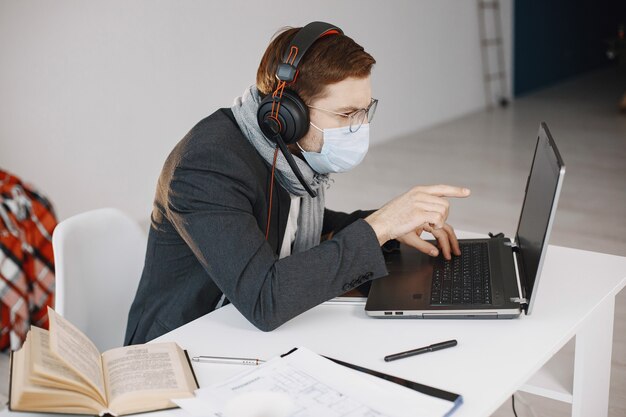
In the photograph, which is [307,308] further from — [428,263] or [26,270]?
[26,270]

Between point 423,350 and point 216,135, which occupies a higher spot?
point 216,135

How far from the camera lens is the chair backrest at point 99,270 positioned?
173 cm

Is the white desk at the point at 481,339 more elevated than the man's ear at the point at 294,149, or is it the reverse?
the man's ear at the point at 294,149

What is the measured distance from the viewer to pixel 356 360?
1.29 metres

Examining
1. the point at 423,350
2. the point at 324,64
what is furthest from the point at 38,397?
the point at 324,64

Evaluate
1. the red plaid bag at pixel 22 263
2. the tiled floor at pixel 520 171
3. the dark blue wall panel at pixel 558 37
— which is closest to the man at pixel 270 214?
the tiled floor at pixel 520 171

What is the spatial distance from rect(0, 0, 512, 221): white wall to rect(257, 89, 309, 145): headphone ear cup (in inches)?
99.1

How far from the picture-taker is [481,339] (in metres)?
1.34

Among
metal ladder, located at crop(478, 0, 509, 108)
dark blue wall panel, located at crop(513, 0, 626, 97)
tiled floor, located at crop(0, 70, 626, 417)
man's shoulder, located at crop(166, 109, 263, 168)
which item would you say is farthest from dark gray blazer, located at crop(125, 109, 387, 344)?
dark blue wall panel, located at crop(513, 0, 626, 97)

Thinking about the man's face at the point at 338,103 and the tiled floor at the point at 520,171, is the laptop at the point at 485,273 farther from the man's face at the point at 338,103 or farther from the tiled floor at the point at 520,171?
the tiled floor at the point at 520,171

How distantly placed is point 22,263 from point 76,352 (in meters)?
1.79

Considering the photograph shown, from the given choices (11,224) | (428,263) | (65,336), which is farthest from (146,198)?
(65,336)

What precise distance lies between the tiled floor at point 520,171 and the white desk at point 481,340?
60cm

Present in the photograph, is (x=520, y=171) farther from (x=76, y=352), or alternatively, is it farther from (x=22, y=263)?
(x=76, y=352)
